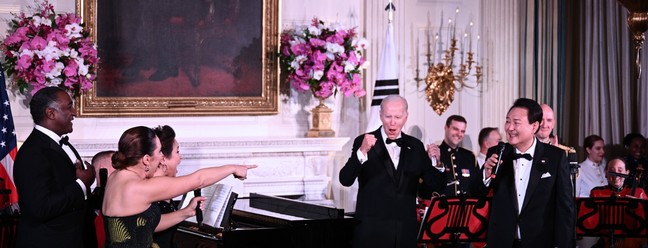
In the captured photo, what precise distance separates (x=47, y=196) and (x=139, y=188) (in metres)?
0.75

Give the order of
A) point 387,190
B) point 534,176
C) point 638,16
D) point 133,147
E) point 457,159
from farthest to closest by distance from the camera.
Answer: point 457,159, point 638,16, point 387,190, point 534,176, point 133,147

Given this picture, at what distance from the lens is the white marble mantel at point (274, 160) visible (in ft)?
29.2

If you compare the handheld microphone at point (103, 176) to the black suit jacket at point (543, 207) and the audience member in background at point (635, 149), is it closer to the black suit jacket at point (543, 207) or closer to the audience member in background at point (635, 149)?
the black suit jacket at point (543, 207)

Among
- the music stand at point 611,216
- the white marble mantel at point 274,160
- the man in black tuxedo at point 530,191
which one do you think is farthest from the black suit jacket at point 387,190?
the white marble mantel at point 274,160

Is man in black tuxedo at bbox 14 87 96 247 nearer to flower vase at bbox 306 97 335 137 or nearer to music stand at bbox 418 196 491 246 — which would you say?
music stand at bbox 418 196 491 246

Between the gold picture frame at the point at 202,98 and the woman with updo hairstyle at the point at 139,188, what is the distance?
4.14m

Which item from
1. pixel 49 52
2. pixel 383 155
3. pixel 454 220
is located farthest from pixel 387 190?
pixel 49 52

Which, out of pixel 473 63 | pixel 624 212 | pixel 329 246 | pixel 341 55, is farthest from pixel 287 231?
pixel 473 63

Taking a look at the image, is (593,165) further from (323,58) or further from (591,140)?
(323,58)

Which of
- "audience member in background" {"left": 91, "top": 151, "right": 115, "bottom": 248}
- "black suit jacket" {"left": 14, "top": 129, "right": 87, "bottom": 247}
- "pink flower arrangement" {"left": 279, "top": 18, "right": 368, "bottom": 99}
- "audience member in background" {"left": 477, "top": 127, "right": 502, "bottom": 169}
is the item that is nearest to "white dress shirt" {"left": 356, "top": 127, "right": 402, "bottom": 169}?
"audience member in background" {"left": 91, "top": 151, "right": 115, "bottom": 248}

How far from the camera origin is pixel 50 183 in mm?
5117

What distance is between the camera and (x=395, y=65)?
31.2 ft

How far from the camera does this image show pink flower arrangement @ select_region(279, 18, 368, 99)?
8.96 m

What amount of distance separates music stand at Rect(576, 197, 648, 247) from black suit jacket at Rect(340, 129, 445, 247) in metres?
1.34
